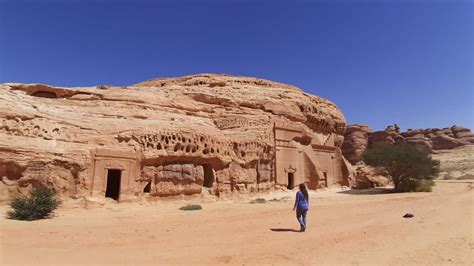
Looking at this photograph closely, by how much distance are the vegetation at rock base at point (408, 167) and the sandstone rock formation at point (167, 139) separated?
4065 millimetres

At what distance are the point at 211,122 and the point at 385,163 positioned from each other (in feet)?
51.0

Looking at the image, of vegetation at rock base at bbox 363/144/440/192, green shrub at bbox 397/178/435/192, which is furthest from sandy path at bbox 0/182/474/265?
vegetation at rock base at bbox 363/144/440/192

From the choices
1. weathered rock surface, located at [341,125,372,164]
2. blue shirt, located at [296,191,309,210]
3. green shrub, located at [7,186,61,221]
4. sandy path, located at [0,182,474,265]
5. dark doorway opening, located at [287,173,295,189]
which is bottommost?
sandy path, located at [0,182,474,265]

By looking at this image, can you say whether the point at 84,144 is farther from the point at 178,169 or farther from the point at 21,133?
the point at 178,169

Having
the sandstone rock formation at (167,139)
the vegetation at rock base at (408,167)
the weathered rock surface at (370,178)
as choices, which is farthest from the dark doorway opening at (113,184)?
the weathered rock surface at (370,178)

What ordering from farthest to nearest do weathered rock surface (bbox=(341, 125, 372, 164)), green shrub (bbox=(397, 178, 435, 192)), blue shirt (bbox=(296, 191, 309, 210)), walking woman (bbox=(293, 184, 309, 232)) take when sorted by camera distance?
weathered rock surface (bbox=(341, 125, 372, 164)) → green shrub (bbox=(397, 178, 435, 192)) → blue shirt (bbox=(296, 191, 309, 210)) → walking woman (bbox=(293, 184, 309, 232))

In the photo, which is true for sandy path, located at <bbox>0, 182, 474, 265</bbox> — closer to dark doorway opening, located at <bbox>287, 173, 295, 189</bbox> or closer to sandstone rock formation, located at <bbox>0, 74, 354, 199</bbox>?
sandstone rock formation, located at <bbox>0, 74, 354, 199</bbox>

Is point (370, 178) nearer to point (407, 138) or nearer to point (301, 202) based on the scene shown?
point (301, 202)

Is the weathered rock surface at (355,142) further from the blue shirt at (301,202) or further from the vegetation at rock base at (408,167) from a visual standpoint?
the blue shirt at (301,202)

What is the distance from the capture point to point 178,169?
19.0 m

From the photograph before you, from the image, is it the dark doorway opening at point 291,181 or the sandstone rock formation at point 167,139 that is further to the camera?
the dark doorway opening at point 291,181

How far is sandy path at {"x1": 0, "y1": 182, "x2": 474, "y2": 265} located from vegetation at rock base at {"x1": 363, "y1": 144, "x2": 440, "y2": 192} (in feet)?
52.7

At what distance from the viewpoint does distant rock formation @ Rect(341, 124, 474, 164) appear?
64.1 metres

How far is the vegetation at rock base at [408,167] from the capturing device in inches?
A: 1085
